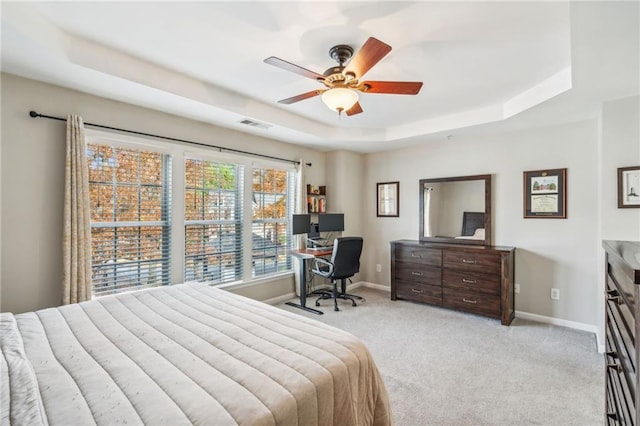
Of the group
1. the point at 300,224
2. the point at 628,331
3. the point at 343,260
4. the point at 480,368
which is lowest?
the point at 480,368

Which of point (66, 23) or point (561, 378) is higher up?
point (66, 23)

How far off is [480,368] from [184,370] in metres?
2.46

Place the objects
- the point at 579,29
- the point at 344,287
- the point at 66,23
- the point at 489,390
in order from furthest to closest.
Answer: the point at 344,287 → the point at 489,390 → the point at 66,23 → the point at 579,29

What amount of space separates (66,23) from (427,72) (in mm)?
2786

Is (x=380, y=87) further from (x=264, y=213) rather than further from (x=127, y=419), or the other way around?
(x=264, y=213)

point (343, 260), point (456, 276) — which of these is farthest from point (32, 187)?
point (456, 276)

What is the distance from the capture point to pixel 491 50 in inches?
91.5

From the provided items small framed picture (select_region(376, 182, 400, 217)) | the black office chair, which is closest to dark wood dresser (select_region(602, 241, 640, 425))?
the black office chair

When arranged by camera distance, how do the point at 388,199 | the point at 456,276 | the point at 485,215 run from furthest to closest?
the point at 388,199
the point at 485,215
the point at 456,276

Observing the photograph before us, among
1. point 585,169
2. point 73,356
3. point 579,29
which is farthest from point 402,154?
point 73,356

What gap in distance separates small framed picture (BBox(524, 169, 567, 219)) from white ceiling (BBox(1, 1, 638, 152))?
0.68 metres

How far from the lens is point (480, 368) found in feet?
8.37

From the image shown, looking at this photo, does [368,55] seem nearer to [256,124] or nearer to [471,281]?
[256,124]

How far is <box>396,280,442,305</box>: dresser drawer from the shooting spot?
412 cm
